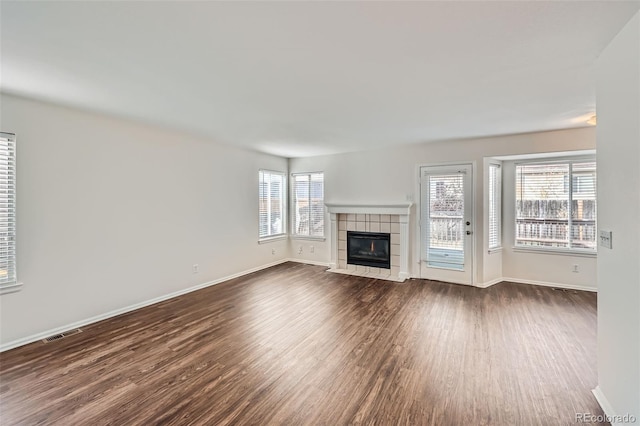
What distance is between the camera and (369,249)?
5641mm

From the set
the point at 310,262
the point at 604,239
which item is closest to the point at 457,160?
the point at 604,239

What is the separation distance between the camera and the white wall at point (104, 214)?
2.87 metres

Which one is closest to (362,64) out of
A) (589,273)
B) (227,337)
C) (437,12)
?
(437,12)

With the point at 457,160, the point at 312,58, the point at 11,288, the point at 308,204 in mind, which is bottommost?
the point at 11,288

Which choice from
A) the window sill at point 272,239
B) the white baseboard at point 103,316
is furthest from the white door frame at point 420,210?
the white baseboard at point 103,316

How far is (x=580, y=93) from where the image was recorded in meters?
2.73

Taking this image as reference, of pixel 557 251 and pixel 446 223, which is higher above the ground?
pixel 446 223

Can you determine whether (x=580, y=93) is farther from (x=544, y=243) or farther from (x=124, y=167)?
(x=124, y=167)

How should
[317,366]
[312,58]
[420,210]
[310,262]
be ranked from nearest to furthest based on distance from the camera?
[312,58]
[317,366]
[420,210]
[310,262]

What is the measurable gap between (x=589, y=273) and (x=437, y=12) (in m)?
4.98

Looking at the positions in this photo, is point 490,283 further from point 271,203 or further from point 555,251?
point 271,203

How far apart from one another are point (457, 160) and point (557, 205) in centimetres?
173

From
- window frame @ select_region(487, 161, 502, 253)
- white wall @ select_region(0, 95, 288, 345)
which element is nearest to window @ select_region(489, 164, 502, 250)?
window frame @ select_region(487, 161, 502, 253)

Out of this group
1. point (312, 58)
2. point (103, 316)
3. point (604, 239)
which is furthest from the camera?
point (103, 316)
